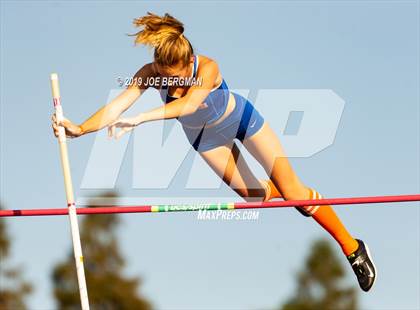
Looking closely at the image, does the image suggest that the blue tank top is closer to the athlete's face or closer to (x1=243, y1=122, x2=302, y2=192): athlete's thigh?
the athlete's face

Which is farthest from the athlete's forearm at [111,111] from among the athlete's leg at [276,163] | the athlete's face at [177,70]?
the athlete's leg at [276,163]

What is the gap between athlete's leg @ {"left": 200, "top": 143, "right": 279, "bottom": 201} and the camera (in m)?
10.9

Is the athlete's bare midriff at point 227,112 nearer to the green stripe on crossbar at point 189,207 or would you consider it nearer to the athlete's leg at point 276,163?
the athlete's leg at point 276,163

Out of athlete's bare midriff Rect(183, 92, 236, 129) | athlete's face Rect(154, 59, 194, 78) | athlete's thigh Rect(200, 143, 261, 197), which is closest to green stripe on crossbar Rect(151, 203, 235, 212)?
athlete's thigh Rect(200, 143, 261, 197)

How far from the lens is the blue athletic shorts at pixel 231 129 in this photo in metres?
10.7

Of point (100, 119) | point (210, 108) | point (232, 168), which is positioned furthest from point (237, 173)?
point (100, 119)

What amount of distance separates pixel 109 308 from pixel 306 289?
382 inches

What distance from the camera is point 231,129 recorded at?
35.2 ft

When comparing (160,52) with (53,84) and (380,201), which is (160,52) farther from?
(380,201)

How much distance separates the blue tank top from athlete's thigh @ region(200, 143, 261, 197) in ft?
1.16

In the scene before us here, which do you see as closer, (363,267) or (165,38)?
(165,38)

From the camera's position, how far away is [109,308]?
46938 mm

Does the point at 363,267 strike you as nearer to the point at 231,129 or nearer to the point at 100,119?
the point at 231,129

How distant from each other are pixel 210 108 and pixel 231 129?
0.31 meters
